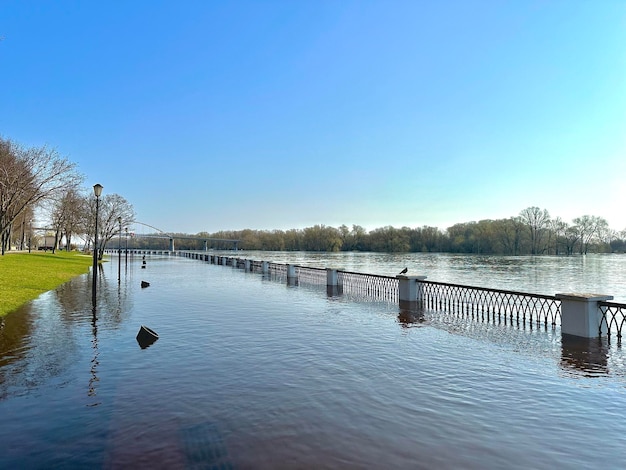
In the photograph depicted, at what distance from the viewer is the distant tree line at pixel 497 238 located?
119438 millimetres

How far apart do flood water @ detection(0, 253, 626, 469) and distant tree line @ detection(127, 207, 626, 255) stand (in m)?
121

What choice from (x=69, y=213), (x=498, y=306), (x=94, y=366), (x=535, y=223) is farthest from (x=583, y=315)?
(x=535, y=223)

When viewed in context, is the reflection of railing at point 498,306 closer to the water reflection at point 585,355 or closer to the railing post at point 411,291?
the railing post at point 411,291

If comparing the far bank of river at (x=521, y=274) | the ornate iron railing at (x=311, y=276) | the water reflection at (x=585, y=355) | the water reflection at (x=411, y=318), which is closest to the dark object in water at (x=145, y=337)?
the water reflection at (x=411, y=318)

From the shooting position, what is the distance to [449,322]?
42.4ft

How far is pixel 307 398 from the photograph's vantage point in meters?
6.01

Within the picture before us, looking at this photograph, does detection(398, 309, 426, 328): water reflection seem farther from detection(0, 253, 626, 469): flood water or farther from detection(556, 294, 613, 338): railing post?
detection(556, 294, 613, 338): railing post

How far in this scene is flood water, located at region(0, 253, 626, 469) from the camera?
4410 mm

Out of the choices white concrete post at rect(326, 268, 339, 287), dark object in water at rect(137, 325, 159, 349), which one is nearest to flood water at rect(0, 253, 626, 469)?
dark object in water at rect(137, 325, 159, 349)

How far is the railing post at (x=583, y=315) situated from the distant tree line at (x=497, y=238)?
11978 centimetres

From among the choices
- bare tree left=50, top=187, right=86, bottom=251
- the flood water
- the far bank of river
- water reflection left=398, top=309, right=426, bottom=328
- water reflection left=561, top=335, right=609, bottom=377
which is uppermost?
bare tree left=50, top=187, right=86, bottom=251

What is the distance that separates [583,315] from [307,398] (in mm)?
8293

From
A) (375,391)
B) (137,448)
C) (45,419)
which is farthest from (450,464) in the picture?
(45,419)

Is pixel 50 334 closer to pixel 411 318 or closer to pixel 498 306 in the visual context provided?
pixel 411 318
